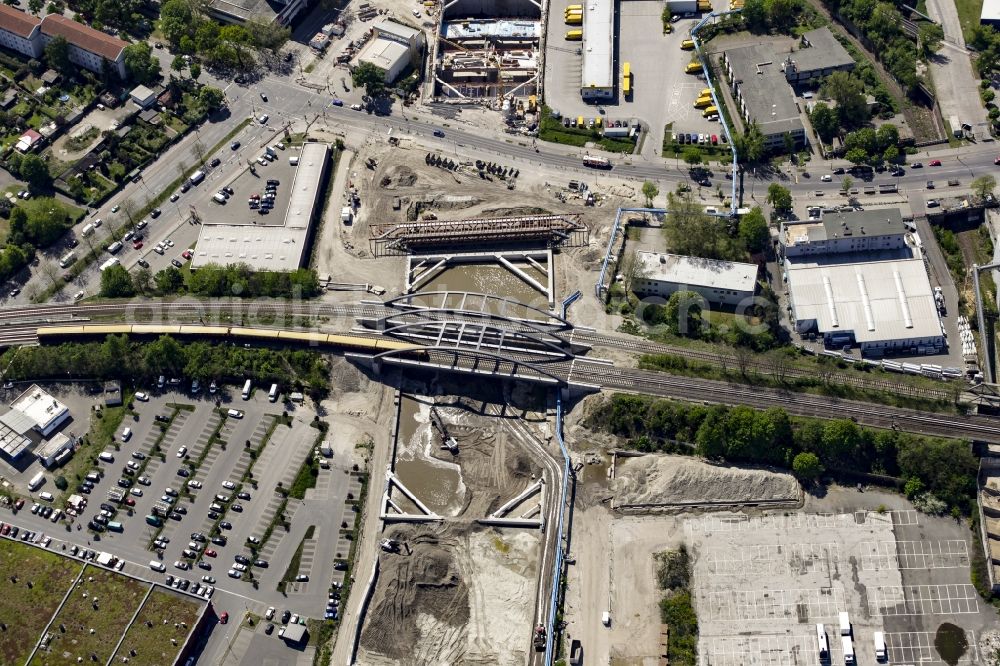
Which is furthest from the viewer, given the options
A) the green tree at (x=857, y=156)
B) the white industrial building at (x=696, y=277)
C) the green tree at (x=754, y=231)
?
the green tree at (x=857, y=156)

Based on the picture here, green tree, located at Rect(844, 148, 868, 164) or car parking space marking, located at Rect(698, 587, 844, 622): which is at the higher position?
green tree, located at Rect(844, 148, 868, 164)

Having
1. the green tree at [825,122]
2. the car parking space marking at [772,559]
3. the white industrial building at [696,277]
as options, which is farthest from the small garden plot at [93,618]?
the green tree at [825,122]

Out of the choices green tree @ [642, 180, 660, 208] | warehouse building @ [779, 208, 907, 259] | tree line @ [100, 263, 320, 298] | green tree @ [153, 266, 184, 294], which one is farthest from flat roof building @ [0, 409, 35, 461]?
warehouse building @ [779, 208, 907, 259]

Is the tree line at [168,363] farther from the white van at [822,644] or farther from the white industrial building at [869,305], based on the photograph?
the white van at [822,644]

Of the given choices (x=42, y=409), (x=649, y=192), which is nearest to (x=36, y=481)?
(x=42, y=409)

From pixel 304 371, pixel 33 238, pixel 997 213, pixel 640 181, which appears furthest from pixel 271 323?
pixel 997 213

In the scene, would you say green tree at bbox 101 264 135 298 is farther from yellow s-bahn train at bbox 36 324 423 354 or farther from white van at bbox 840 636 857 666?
white van at bbox 840 636 857 666

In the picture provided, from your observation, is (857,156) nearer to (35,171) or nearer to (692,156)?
(692,156)
